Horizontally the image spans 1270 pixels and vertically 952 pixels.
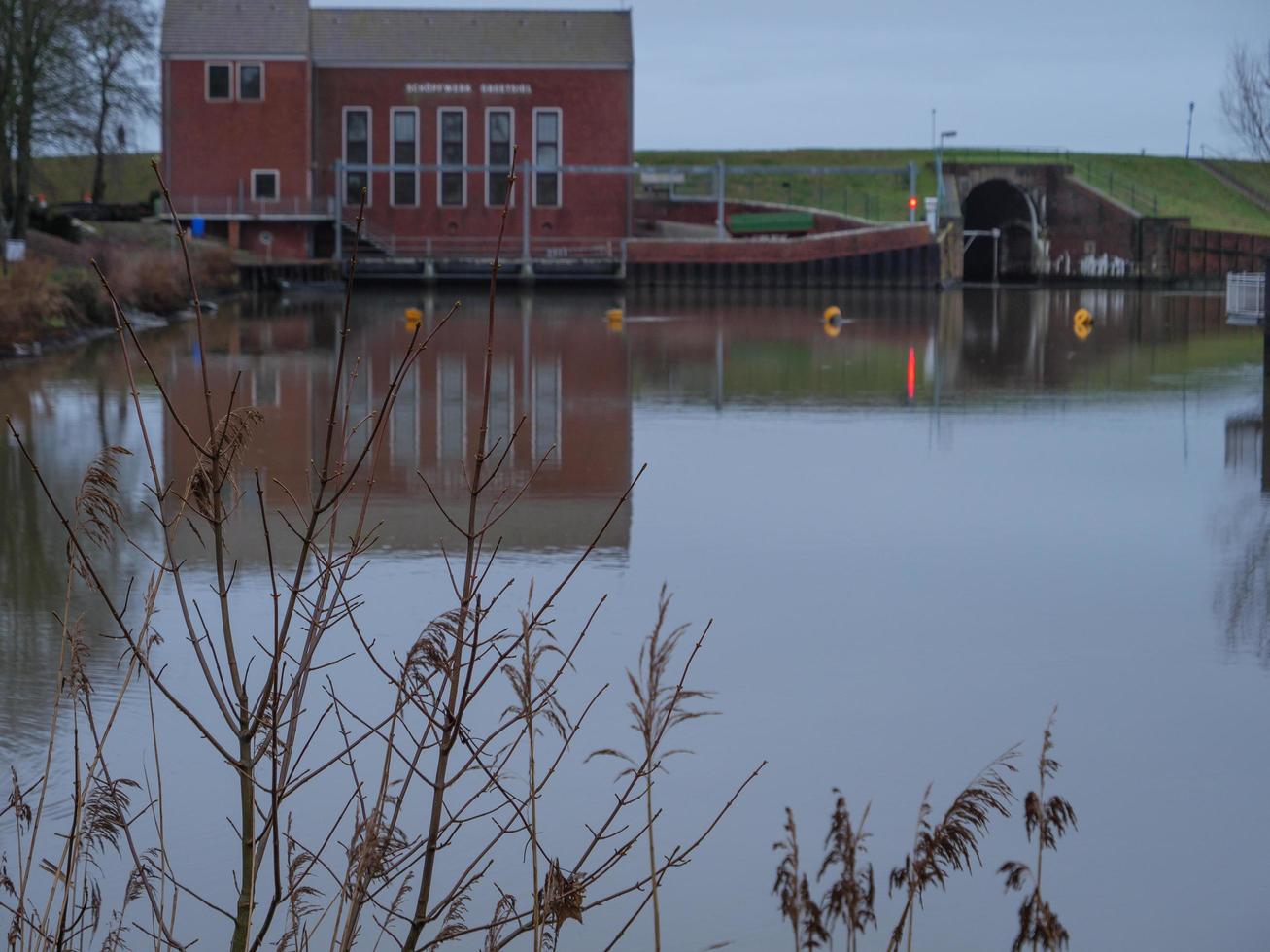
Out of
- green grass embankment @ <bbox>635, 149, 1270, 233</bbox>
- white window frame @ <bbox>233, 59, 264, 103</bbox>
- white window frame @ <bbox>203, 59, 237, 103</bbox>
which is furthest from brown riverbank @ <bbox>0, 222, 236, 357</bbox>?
green grass embankment @ <bbox>635, 149, 1270, 233</bbox>

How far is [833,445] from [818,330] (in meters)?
16.3

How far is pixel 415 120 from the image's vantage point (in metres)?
51.5

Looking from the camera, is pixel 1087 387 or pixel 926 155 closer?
pixel 1087 387

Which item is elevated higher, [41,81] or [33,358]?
[41,81]

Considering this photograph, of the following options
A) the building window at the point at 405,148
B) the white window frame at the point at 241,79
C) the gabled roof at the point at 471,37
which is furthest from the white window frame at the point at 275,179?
the gabled roof at the point at 471,37

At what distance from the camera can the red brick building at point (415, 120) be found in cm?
4962

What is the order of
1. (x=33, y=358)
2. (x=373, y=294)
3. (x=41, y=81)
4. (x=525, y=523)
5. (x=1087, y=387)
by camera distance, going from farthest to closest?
(x=373, y=294), (x=41, y=81), (x=33, y=358), (x=1087, y=387), (x=525, y=523)

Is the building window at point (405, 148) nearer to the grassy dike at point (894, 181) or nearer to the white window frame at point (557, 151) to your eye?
the white window frame at point (557, 151)

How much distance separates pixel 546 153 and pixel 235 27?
938cm

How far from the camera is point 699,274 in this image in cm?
4953

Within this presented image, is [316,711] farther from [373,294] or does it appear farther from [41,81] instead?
[373,294]

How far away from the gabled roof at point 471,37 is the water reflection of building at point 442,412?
68.1 ft

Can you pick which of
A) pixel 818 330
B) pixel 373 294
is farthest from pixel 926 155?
pixel 818 330

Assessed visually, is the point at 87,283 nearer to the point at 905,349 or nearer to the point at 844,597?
the point at 905,349
